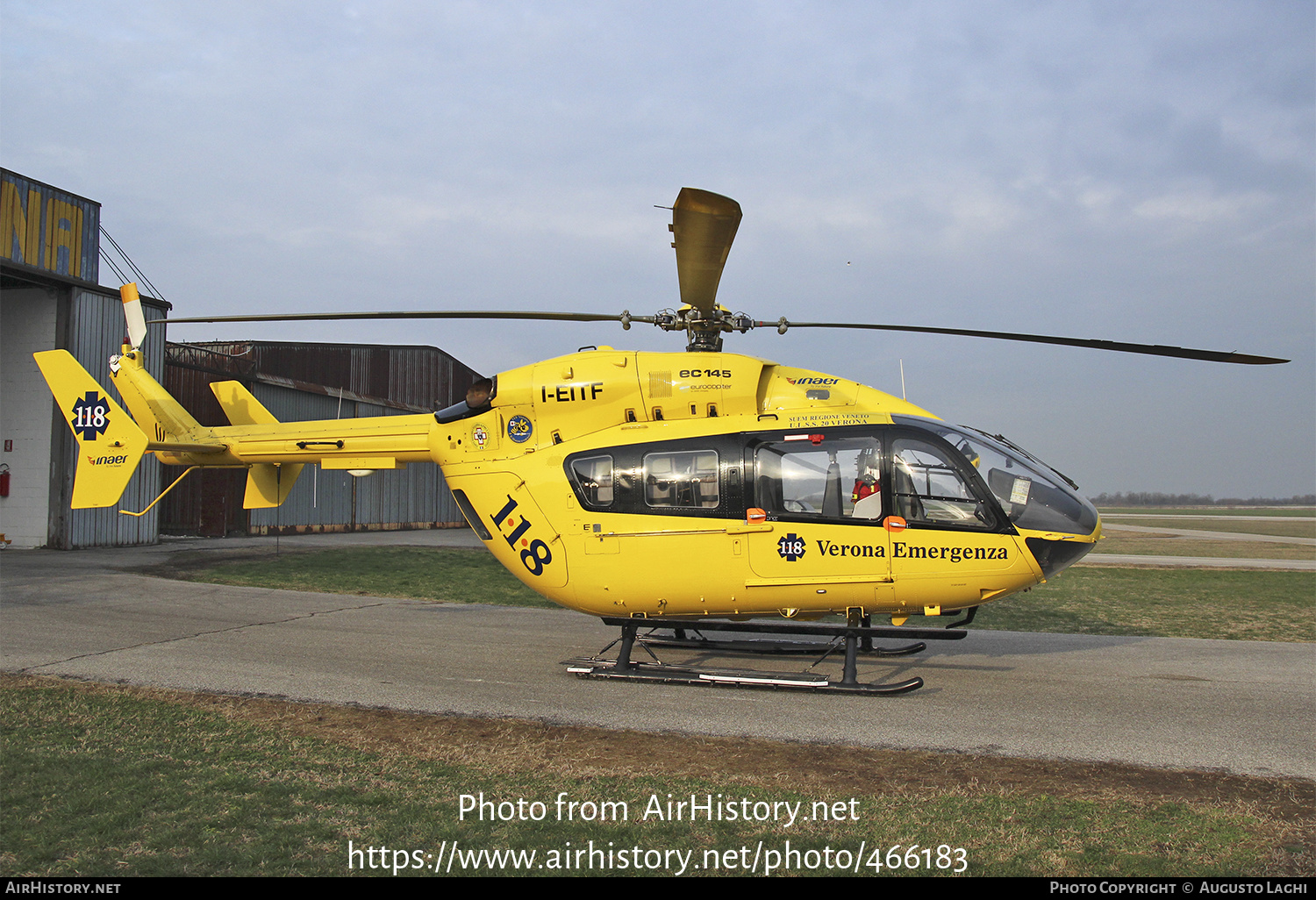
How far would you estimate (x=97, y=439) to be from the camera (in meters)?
11.1

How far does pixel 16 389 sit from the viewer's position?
21.6 meters

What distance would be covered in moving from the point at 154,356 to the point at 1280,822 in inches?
1038

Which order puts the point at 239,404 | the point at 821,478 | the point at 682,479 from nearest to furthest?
the point at 821,478 → the point at 682,479 → the point at 239,404

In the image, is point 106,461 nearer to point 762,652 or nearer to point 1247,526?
point 762,652

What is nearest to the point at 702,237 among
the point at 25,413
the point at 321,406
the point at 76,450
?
the point at 76,450

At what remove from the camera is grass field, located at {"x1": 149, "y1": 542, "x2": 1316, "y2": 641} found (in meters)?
13.5

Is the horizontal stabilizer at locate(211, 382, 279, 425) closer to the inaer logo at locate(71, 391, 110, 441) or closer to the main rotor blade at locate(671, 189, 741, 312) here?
the inaer logo at locate(71, 391, 110, 441)

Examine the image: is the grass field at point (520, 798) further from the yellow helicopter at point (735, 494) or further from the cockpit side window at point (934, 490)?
the cockpit side window at point (934, 490)

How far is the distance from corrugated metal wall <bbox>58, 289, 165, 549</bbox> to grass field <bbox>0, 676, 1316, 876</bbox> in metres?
17.0

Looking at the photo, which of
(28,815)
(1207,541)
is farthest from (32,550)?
(1207,541)

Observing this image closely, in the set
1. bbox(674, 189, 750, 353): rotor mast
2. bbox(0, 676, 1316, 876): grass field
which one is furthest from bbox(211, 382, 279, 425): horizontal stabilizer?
bbox(674, 189, 750, 353): rotor mast

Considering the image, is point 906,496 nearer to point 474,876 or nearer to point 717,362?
point 717,362

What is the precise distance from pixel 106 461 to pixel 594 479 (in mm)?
7296

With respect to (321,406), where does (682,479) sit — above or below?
below
